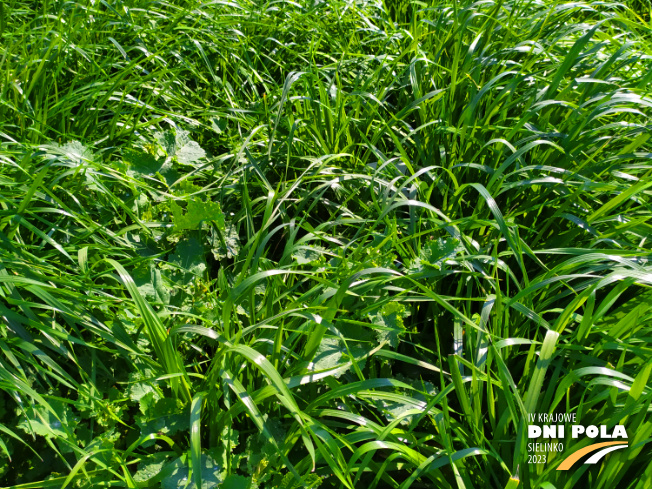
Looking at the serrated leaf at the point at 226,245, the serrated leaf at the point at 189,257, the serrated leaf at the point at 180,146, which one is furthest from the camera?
the serrated leaf at the point at 180,146

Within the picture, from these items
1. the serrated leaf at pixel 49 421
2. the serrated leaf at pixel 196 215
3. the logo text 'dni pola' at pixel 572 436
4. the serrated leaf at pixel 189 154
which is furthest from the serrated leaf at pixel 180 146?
the logo text 'dni pola' at pixel 572 436

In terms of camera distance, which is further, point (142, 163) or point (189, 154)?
point (189, 154)

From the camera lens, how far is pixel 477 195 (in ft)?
6.50

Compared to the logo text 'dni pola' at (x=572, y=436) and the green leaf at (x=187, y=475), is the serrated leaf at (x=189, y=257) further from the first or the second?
the logo text 'dni pola' at (x=572, y=436)

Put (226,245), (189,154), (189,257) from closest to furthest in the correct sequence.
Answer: (189,257)
(226,245)
(189,154)

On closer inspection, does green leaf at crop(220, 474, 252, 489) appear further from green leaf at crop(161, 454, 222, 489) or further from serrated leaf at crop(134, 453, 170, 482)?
serrated leaf at crop(134, 453, 170, 482)

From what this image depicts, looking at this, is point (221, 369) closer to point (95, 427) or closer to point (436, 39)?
point (95, 427)

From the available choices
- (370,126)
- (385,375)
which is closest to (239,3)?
(370,126)

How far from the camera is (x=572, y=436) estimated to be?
48.7 inches

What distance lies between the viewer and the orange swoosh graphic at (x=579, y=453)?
1.17m

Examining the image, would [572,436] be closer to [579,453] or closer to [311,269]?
[579,453]

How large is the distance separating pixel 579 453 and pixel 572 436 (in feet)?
0.20

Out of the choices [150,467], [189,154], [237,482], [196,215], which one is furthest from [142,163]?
[237,482]

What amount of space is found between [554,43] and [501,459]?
5.82ft
